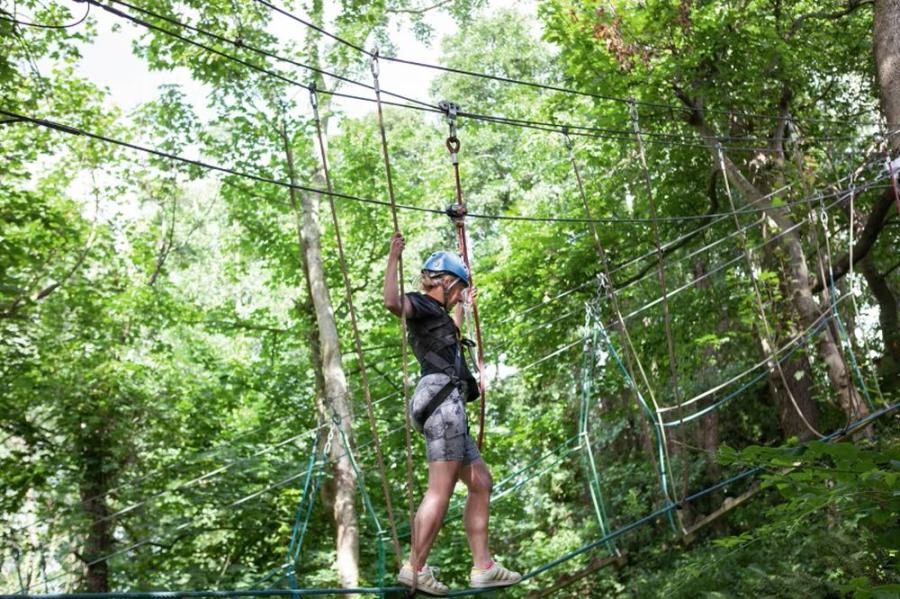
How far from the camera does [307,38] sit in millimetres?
9273

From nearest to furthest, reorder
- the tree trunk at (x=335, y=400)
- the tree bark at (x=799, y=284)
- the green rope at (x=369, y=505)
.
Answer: the green rope at (x=369, y=505) < the tree bark at (x=799, y=284) < the tree trunk at (x=335, y=400)

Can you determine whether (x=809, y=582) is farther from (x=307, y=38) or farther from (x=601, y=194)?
(x=307, y=38)

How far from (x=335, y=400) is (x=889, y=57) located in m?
4.78

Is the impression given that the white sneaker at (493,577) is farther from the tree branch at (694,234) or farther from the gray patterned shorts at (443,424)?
the tree branch at (694,234)

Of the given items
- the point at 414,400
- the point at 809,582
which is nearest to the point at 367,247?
the point at 809,582

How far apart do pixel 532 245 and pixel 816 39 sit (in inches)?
115

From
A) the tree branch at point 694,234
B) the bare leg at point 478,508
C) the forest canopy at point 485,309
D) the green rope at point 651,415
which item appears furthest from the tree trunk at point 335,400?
the bare leg at point 478,508

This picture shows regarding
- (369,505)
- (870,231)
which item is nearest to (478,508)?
(369,505)

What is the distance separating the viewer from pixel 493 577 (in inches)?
123

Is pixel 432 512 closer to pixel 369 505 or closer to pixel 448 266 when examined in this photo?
pixel 448 266

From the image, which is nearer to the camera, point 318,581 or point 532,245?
point 318,581

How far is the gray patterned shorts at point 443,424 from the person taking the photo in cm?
300

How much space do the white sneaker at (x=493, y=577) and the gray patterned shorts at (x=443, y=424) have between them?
0.36m

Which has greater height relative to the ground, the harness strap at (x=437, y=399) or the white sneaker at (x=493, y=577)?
the harness strap at (x=437, y=399)
